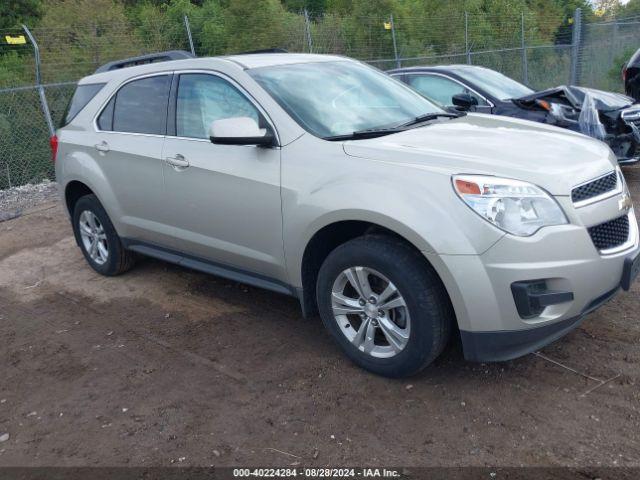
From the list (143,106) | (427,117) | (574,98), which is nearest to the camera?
(427,117)

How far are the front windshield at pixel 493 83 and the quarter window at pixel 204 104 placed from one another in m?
4.64

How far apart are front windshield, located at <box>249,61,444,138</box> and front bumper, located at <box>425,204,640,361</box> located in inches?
48.5

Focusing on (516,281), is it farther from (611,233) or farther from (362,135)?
(362,135)

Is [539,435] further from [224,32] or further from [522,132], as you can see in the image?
[224,32]

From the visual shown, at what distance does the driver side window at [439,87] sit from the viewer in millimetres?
8102

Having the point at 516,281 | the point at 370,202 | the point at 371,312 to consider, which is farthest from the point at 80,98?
the point at 516,281

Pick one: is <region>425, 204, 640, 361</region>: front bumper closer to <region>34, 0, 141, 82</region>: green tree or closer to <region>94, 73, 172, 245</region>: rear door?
<region>94, 73, 172, 245</region>: rear door

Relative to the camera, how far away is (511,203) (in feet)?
10.1

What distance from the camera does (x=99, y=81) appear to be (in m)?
5.42

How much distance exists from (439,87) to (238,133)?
16.7ft

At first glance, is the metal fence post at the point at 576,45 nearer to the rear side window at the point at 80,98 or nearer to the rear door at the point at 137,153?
the rear side window at the point at 80,98

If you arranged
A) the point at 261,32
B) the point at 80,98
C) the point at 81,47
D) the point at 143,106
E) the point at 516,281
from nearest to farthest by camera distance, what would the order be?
the point at 516,281, the point at 143,106, the point at 80,98, the point at 81,47, the point at 261,32

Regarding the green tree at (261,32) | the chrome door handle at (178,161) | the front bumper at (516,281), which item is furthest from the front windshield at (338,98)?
the green tree at (261,32)

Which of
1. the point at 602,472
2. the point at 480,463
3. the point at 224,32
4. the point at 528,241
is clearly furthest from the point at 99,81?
the point at 224,32
